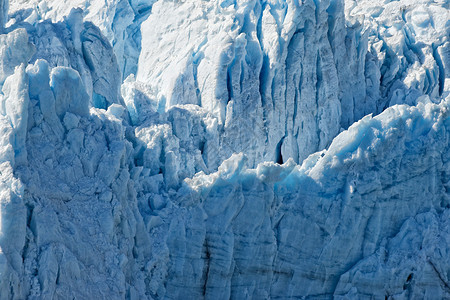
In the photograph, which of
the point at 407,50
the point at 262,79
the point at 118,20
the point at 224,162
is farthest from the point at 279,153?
the point at 118,20

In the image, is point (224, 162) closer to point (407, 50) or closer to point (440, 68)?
point (407, 50)

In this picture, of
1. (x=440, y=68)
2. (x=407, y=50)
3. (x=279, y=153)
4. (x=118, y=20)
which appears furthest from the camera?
(x=118, y=20)

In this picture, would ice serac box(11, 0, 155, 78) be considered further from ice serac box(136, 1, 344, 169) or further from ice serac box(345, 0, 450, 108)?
ice serac box(345, 0, 450, 108)

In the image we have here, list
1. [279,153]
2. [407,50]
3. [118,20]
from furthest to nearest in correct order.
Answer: [118,20] < [407,50] < [279,153]

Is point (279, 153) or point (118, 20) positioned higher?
point (118, 20)

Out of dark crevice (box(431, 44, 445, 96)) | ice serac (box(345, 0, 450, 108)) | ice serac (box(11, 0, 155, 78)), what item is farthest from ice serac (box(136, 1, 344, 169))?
dark crevice (box(431, 44, 445, 96))

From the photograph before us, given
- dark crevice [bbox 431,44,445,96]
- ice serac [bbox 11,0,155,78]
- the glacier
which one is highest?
ice serac [bbox 11,0,155,78]

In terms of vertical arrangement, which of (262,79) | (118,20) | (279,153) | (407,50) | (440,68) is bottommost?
(279,153)

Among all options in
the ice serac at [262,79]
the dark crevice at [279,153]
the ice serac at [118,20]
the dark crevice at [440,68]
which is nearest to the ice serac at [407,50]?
the dark crevice at [440,68]

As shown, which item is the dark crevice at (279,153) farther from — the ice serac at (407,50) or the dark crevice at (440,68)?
the dark crevice at (440,68)
